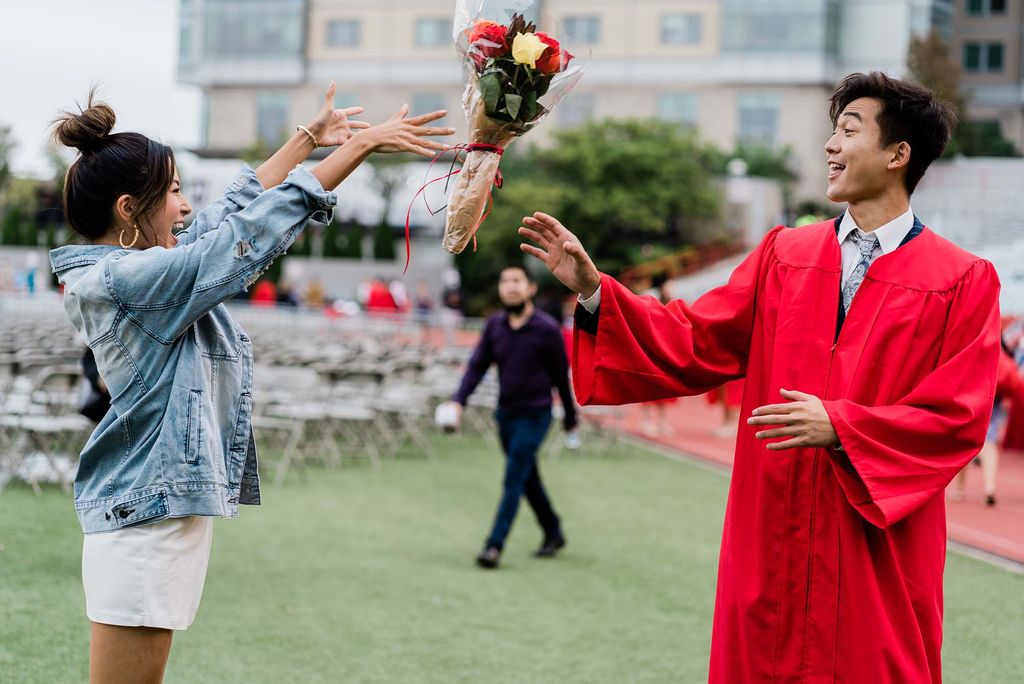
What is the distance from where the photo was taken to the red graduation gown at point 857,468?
3.34m

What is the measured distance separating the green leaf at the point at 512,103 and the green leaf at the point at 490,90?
0.03 m

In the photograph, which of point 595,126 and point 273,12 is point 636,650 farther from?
point 273,12

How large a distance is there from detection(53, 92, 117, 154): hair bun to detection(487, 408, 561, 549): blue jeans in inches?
209

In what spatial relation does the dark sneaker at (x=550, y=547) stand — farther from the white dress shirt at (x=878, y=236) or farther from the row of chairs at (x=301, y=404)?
the white dress shirt at (x=878, y=236)

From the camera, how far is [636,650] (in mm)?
6457

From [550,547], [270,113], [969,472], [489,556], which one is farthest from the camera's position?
[270,113]

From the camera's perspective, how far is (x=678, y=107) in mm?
58438

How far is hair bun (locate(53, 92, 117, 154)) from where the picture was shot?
318 cm

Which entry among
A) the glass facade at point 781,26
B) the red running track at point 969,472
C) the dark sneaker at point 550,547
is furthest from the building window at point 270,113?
the dark sneaker at point 550,547

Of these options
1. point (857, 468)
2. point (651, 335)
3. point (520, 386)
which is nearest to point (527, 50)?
point (651, 335)

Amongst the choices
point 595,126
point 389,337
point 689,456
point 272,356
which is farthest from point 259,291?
point 595,126

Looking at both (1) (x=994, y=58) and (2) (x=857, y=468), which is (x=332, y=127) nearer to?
(2) (x=857, y=468)

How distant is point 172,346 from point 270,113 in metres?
62.7

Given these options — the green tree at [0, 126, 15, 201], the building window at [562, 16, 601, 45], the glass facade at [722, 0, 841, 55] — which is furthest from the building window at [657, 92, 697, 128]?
the green tree at [0, 126, 15, 201]
